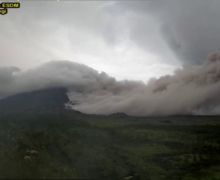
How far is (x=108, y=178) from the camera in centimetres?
19225

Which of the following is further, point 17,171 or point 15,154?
point 15,154

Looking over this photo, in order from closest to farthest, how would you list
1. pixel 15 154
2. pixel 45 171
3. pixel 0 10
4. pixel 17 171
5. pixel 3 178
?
pixel 0 10
pixel 3 178
pixel 17 171
pixel 45 171
pixel 15 154

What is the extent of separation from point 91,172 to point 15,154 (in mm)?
46449

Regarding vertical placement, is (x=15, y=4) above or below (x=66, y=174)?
above

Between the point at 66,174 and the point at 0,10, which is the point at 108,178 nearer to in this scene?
the point at 66,174

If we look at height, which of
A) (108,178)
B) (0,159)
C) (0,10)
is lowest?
(108,178)

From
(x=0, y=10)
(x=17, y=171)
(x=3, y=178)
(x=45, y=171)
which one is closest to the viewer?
(x=0, y=10)

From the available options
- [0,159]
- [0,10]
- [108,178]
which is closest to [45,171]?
[0,159]

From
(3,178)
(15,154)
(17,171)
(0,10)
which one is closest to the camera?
(0,10)

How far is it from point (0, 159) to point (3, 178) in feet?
85.3

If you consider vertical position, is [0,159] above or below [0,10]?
below

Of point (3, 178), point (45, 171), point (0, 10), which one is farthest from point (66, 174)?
point (0, 10)

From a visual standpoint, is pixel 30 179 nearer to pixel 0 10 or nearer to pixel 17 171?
pixel 17 171

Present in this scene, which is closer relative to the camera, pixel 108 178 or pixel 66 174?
pixel 66 174
